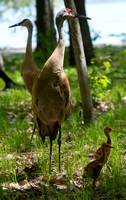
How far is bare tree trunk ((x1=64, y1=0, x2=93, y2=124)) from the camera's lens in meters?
4.32

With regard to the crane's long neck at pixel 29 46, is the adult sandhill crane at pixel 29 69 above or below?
below

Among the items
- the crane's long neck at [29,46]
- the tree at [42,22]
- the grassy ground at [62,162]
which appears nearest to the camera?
the grassy ground at [62,162]

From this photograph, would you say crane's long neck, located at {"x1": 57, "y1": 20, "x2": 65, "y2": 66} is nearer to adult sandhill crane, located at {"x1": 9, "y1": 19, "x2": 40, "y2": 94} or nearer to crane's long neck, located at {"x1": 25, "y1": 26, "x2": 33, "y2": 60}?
adult sandhill crane, located at {"x1": 9, "y1": 19, "x2": 40, "y2": 94}

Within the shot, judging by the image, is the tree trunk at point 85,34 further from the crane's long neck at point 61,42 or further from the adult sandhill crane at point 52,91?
the adult sandhill crane at point 52,91

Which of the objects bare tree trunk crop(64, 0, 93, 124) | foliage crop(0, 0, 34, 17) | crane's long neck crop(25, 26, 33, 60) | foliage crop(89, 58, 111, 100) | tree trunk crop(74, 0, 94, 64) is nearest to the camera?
bare tree trunk crop(64, 0, 93, 124)

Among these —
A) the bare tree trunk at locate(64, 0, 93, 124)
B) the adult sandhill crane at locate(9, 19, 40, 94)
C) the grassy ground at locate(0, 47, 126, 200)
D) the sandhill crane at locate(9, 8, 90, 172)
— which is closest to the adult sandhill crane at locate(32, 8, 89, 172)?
the sandhill crane at locate(9, 8, 90, 172)

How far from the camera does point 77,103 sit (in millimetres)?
5848

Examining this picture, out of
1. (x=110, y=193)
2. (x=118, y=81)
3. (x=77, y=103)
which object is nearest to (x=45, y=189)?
(x=110, y=193)

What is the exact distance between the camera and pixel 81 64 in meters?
4.48

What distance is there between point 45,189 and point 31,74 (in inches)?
91.5

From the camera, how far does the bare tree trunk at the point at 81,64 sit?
4.32 metres

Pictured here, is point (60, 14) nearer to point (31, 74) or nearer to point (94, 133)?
point (31, 74)

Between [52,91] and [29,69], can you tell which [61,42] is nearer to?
[52,91]

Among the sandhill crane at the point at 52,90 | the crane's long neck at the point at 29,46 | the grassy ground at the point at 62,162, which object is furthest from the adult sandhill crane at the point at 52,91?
the crane's long neck at the point at 29,46
